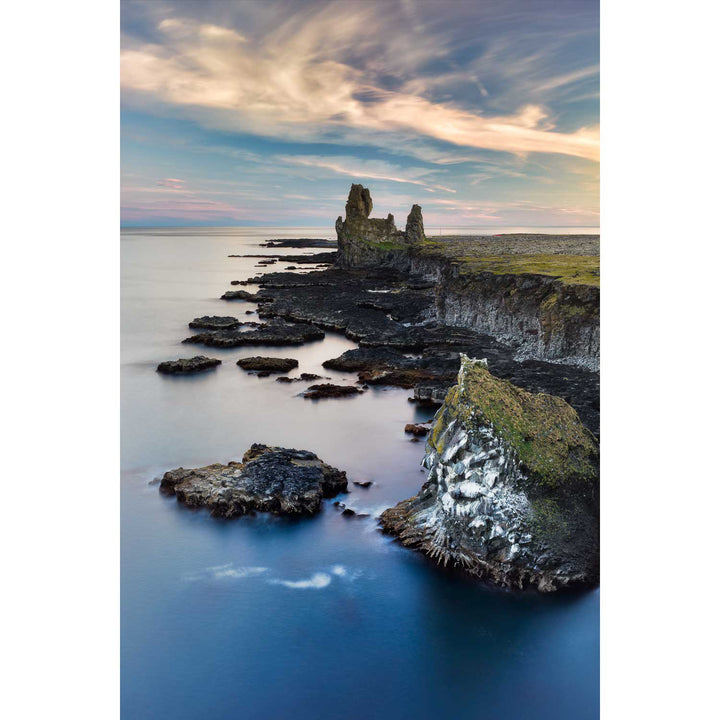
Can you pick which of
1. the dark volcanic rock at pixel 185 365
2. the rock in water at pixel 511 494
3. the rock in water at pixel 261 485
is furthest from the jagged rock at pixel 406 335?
the rock in water at pixel 261 485

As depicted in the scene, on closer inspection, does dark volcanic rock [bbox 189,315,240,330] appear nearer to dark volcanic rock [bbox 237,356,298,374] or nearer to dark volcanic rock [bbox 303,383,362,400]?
dark volcanic rock [bbox 237,356,298,374]

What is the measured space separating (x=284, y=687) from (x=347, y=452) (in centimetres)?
1154

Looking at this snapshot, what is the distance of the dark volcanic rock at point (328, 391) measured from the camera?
2742 centimetres

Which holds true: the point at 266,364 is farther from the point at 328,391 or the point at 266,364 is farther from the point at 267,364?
the point at 328,391

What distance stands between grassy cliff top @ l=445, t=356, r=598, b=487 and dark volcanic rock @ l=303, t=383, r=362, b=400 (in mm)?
14222

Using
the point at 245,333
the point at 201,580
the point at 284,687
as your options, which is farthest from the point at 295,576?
the point at 245,333

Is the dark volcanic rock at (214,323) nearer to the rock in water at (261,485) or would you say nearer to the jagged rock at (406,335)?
the jagged rock at (406,335)

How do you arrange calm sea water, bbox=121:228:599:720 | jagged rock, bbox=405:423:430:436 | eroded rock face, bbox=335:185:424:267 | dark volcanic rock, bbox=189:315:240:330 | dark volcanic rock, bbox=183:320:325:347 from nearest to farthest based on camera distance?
calm sea water, bbox=121:228:599:720
jagged rock, bbox=405:423:430:436
dark volcanic rock, bbox=183:320:325:347
dark volcanic rock, bbox=189:315:240:330
eroded rock face, bbox=335:185:424:267

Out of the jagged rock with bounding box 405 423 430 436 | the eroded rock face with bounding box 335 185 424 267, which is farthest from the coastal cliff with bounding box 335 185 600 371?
the eroded rock face with bounding box 335 185 424 267

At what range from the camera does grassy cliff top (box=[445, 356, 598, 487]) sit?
1276 cm

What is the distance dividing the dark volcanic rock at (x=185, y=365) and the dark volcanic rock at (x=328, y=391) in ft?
27.1

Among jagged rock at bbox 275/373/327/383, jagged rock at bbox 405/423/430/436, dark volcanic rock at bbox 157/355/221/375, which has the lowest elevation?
jagged rock at bbox 405/423/430/436

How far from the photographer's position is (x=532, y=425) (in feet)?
43.3
